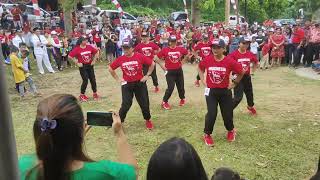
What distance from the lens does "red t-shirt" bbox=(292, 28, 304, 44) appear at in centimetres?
1834

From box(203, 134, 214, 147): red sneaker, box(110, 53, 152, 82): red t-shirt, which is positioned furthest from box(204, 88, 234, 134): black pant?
box(110, 53, 152, 82): red t-shirt

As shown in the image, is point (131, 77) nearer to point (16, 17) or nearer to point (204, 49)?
point (204, 49)

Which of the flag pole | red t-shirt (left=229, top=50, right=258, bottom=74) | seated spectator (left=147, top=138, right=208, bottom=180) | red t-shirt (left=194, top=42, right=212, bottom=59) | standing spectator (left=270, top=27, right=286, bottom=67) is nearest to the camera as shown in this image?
the flag pole

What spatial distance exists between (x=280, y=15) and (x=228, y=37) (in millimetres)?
28469

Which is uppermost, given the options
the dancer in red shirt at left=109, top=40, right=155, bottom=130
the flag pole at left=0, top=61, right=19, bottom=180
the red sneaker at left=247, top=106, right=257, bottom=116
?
the flag pole at left=0, top=61, right=19, bottom=180

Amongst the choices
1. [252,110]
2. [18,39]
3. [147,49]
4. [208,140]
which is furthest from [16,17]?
[208,140]

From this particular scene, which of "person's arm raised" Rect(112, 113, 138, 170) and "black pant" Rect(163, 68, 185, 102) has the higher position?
"person's arm raised" Rect(112, 113, 138, 170)

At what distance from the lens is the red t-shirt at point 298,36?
18.3m

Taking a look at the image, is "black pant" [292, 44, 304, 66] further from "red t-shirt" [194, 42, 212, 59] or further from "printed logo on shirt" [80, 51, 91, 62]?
"printed logo on shirt" [80, 51, 91, 62]

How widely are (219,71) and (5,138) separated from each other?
6.48 m

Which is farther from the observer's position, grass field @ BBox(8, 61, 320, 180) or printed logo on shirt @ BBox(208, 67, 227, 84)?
printed logo on shirt @ BBox(208, 67, 227, 84)

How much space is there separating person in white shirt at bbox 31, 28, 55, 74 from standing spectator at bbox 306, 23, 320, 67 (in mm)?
11394

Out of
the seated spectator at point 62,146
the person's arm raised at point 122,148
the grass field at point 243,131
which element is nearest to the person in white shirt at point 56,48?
the grass field at point 243,131

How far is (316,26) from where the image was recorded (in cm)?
1770
